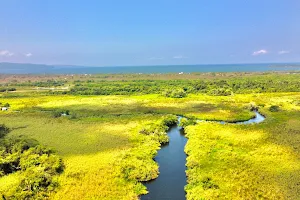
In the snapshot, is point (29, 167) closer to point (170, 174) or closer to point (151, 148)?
point (151, 148)

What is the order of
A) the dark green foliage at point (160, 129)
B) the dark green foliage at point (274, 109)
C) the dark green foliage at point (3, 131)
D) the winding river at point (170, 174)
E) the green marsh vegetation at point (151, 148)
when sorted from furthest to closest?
the dark green foliage at point (274, 109), the dark green foliage at point (3, 131), the dark green foliage at point (160, 129), the green marsh vegetation at point (151, 148), the winding river at point (170, 174)

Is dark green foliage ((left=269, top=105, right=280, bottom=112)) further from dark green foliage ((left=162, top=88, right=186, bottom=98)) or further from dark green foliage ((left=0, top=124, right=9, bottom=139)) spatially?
dark green foliage ((left=0, top=124, right=9, bottom=139))

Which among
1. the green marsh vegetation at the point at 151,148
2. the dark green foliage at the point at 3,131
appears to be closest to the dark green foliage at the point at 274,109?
the green marsh vegetation at the point at 151,148

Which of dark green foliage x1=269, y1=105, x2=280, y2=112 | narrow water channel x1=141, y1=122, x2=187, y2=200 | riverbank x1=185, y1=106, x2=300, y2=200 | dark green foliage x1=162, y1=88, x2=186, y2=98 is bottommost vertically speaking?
narrow water channel x1=141, y1=122, x2=187, y2=200

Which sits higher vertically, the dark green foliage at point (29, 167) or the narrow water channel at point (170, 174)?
the dark green foliage at point (29, 167)

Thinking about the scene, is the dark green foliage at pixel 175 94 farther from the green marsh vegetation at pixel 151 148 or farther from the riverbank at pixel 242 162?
the riverbank at pixel 242 162

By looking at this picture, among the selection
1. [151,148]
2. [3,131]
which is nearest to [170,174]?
[151,148]

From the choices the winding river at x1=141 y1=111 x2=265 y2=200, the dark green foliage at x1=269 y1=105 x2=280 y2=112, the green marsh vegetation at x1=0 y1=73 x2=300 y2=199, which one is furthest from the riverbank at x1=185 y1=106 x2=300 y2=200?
the dark green foliage at x1=269 y1=105 x2=280 y2=112

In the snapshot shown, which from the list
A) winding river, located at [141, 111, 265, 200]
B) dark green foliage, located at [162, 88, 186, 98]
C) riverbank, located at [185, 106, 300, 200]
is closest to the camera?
riverbank, located at [185, 106, 300, 200]

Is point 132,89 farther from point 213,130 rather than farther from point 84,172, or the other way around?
point 84,172
